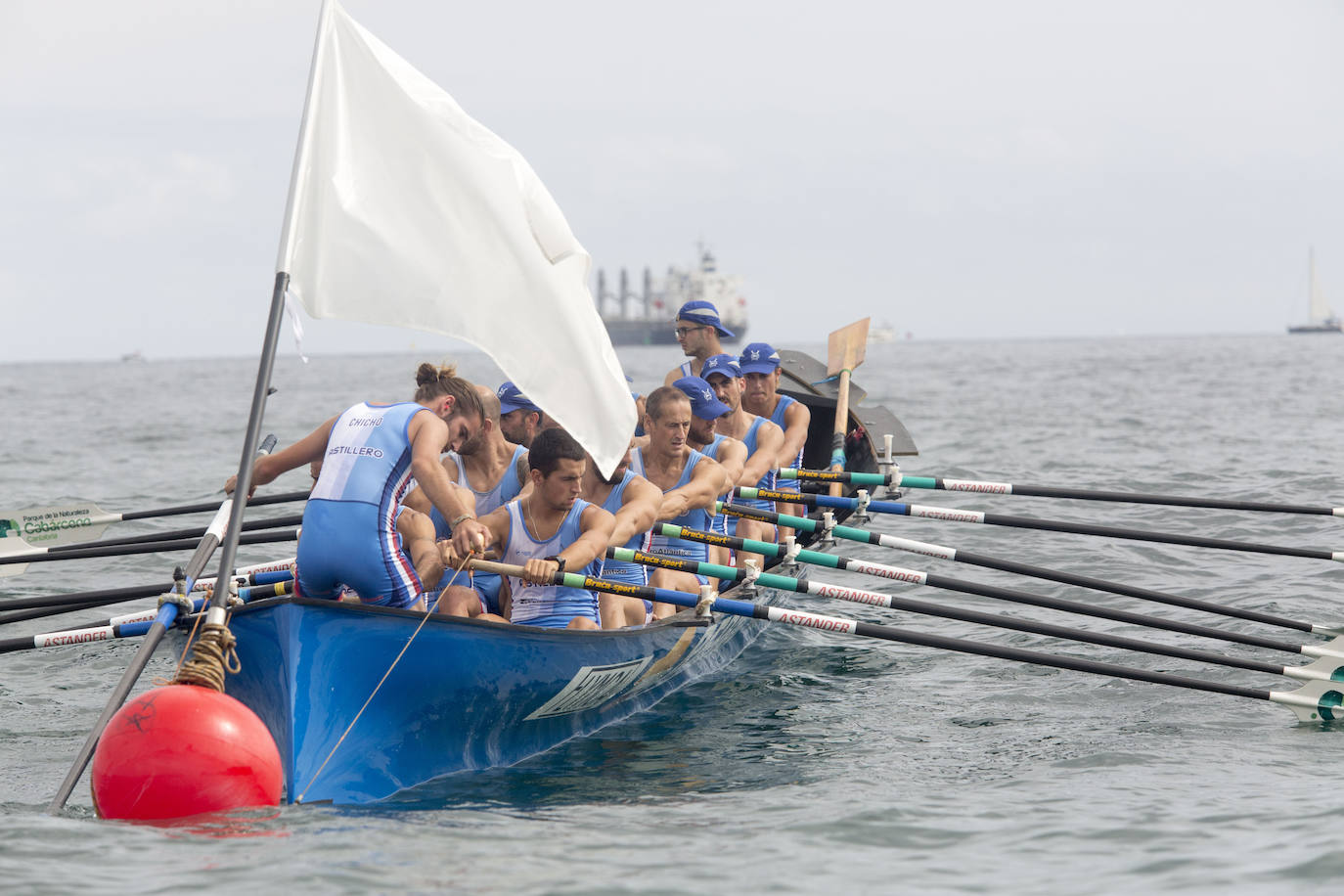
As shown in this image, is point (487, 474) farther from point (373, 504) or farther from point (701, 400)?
point (373, 504)

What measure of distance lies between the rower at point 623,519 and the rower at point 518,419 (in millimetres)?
751

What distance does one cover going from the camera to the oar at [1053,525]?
9.47 meters

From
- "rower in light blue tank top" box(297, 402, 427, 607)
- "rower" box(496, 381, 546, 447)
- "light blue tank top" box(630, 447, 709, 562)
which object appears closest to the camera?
"rower in light blue tank top" box(297, 402, 427, 607)

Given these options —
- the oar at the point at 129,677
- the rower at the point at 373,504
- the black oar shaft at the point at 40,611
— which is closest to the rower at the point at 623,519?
the rower at the point at 373,504

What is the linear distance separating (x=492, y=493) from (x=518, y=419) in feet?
2.37

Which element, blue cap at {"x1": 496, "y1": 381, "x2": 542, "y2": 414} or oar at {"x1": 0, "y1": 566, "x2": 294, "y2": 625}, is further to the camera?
blue cap at {"x1": 496, "y1": 381, "x2": 542, "y2": 414}

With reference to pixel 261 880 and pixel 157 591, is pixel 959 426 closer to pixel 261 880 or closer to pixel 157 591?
pixel 157 591

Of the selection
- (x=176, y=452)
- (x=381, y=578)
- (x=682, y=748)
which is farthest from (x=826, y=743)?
(x=176, y=452)

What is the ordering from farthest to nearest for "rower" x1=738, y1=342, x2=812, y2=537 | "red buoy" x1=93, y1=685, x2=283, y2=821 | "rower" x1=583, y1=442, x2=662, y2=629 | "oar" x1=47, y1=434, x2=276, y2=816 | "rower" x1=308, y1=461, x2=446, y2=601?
"rower" x1=738, y1=342, x2=812, y2=537 < "rower" x1=583, y1=442, x2=662, y2=629 < "rower" x1=308, y1=461, x2=446, y2=601 < "oar" x1=47, y1=434, x2=276, y2=816 < "red buoy" x1=93, y1=685, x2=283, y2=821

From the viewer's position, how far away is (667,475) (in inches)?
337

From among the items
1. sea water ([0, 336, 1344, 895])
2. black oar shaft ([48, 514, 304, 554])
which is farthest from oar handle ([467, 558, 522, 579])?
black oar shaft ([48, 514, 304, 554])

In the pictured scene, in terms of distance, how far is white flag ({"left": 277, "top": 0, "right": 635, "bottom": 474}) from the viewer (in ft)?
18.6

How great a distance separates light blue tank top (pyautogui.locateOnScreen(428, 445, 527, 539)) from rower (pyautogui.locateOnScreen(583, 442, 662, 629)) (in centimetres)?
42

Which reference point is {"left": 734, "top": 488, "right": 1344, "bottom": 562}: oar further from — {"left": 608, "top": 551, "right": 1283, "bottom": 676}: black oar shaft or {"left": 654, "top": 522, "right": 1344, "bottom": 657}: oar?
{"left": 608, "top": 551, "right": 1283, "bottom": 676}: black oar shaft
